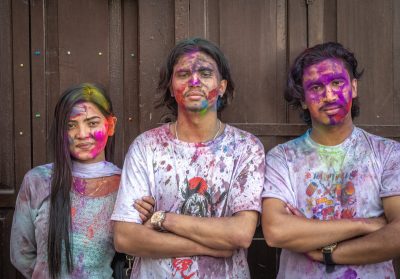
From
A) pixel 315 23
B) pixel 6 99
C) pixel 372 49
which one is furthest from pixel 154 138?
pixel 372 49

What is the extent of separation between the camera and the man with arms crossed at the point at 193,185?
8.59ft

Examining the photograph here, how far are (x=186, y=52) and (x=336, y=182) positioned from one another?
119 centimetres

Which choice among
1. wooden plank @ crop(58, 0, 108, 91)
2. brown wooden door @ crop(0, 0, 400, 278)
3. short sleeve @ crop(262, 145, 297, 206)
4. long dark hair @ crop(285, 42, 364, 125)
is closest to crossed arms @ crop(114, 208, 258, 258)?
short sleeve @ crop(262, 145, 297, 206)

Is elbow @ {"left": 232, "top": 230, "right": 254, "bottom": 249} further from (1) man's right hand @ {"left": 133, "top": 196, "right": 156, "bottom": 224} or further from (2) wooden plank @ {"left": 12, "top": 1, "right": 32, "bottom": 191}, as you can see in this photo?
(2) wooden plank @ {"left": 12, "top": 1, "right": 32, "bottom": 191}

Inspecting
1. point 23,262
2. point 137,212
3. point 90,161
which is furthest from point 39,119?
point 137,212

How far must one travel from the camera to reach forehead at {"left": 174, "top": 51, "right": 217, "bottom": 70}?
2980 mm

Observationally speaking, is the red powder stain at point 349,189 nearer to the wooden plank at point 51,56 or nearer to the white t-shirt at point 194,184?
the white t-shirt at point 194,184

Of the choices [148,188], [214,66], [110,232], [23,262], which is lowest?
[23,262]

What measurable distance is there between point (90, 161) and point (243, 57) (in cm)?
133

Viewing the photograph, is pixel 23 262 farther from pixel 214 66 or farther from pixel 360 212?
pixel 360 212

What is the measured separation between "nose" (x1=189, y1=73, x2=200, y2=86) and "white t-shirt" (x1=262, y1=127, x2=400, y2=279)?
62cm

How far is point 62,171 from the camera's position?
3.02 m

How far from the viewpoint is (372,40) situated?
3604mm

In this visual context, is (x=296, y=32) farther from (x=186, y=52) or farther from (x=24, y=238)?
(x=24, y=238)
